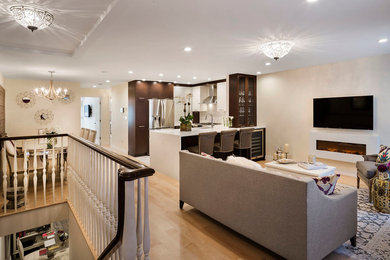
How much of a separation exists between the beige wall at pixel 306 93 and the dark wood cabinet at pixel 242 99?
0.19 m

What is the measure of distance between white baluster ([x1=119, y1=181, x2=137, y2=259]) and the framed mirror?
7.87 metres

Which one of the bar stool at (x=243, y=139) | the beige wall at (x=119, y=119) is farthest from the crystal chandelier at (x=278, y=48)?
the beige wall at (x=119, y=119)

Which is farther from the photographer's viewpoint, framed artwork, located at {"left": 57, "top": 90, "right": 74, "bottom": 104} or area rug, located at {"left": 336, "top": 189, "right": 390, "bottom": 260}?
framed artwork, located at {"left": 57, "top": 90, "right": 74, "bottom": 104}

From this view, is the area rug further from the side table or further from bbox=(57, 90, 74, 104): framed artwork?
bbox=(57, 90, 74, 104): framed artwork

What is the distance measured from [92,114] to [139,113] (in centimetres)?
457

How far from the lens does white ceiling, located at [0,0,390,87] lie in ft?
7.98

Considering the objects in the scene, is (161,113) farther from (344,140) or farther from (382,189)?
(382,189)

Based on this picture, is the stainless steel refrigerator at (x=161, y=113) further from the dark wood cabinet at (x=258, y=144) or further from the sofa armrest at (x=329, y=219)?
the sofa armrest at (x=329, y=219)

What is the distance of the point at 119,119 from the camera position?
27.2 feet

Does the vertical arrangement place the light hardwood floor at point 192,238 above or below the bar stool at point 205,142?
below

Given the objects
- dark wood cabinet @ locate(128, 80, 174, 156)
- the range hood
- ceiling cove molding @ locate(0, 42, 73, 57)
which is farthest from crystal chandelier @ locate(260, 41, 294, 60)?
dark wood cabinet @ locate(128, 80, 174, 156)

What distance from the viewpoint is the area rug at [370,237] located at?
2.19 metres

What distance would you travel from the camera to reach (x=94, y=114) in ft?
33.9

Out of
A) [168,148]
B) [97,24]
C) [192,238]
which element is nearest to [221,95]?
[168,148]
